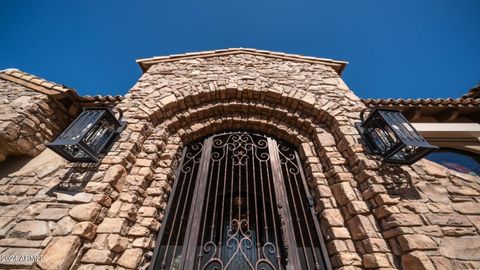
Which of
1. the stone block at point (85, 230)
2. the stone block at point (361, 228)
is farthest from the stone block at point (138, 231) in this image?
the stone block at point (361, 228)

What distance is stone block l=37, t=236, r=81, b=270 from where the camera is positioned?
182 cm

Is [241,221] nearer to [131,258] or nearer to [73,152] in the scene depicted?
[131,258]

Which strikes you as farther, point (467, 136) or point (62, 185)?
point (467, 136)

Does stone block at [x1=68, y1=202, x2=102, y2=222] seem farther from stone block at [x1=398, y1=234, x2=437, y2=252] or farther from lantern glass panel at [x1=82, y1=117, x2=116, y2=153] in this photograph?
stone block at [x1=398, y1=234, x2=437, y2=252]

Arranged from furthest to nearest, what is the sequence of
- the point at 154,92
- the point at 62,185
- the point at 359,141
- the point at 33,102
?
the point at 154,92 → the point at 33,102 → the point at 359,141 → the point at 62,185

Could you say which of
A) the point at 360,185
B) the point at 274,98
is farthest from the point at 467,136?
the point at 274,98

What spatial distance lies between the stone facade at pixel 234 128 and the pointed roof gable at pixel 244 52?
2.31ft

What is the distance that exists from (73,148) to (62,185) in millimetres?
479

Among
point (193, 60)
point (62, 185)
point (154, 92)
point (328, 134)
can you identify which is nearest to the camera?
point (62, 185)

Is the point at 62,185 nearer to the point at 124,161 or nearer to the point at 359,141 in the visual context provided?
the point at 124,161

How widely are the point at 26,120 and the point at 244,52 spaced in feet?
14.2

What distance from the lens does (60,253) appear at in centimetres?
188

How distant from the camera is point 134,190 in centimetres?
266

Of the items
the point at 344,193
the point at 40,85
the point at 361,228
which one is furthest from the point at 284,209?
the point at 40,85
